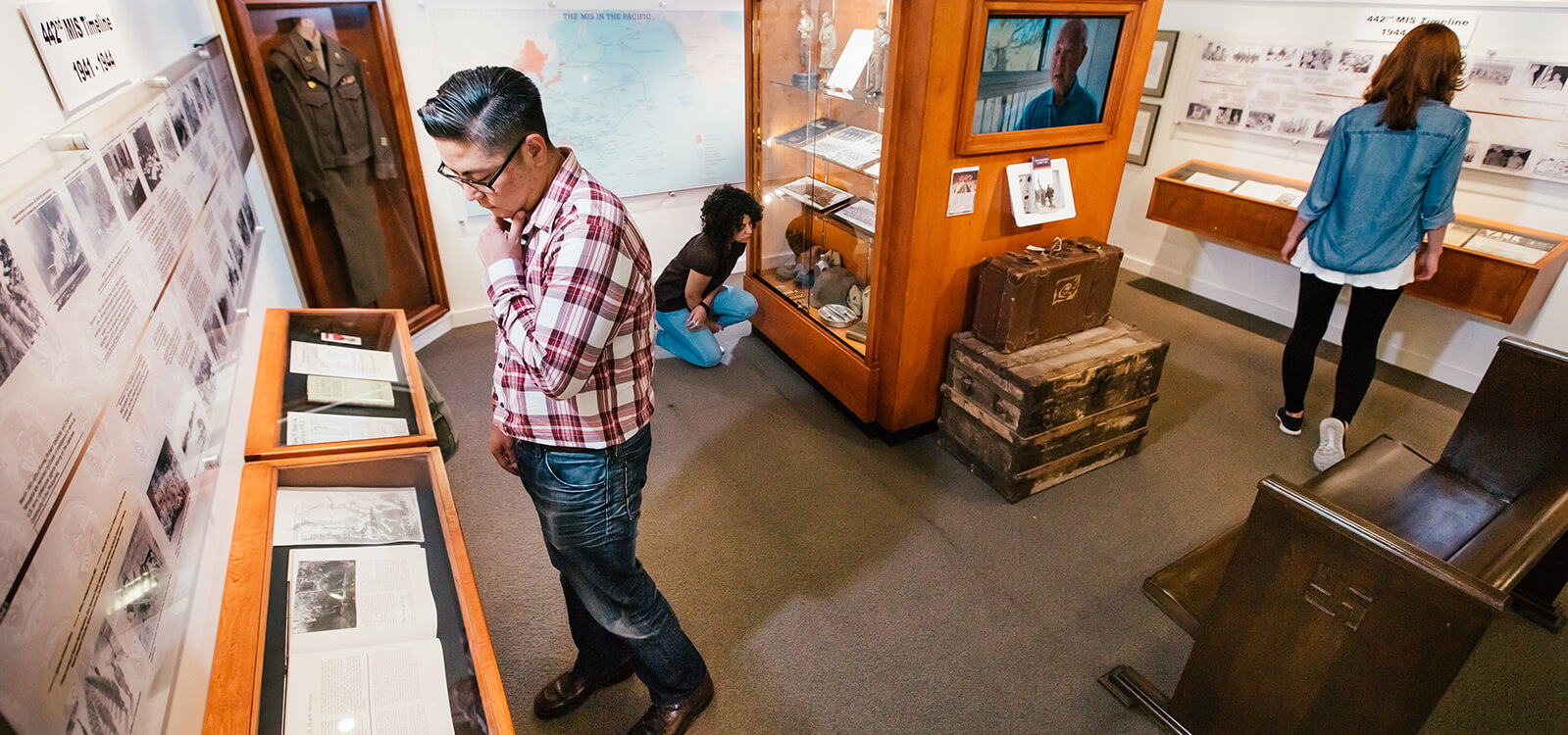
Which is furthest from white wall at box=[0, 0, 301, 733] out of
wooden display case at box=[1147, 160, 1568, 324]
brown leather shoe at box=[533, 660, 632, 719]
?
wooden display case at box=[1147, 160, 1568, 324]

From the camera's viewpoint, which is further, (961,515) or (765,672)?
(961,515)

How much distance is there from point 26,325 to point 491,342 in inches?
128

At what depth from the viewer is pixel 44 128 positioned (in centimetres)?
106

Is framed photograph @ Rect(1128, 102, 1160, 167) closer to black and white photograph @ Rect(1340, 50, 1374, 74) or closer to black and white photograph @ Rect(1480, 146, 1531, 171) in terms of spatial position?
black and white photograph @ Rect(1340, 50, 1374, 74)

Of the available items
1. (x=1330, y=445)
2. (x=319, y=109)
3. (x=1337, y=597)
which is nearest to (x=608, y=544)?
(x=1337, y=597)

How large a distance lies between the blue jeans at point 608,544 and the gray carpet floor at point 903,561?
0.32m

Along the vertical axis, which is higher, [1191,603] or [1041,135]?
[1041,135]

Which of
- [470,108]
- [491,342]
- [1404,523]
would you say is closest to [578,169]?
[470,108]

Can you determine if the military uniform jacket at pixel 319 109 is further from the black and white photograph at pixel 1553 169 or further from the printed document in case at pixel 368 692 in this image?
the black and white photograph at pixel 1553 169

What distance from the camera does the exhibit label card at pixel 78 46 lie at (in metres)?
1.12

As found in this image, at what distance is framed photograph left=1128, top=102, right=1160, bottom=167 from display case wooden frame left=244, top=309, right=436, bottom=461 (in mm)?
4471

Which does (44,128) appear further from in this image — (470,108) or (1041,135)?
(1041,135)

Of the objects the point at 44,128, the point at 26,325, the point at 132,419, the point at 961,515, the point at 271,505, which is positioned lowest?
the point at 961,515

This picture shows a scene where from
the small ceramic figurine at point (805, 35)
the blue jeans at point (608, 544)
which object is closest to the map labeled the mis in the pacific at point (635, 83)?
the small ceramic figurine at point (805, 35)
